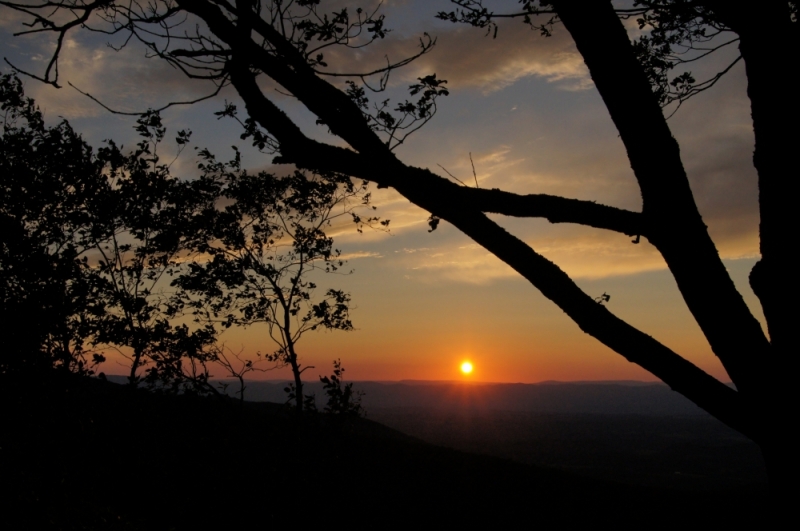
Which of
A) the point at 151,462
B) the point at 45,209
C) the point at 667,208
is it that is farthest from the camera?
the point at 45,209

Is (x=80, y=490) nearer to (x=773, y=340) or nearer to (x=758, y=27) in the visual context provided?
(x=773, y=340)

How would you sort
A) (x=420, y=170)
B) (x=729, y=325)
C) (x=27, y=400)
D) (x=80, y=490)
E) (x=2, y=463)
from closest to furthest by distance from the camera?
(x=729, y=325) < (x=420, y=170) < (x=2, y=463) < (x=80, y=490) < (x=27, y=400)

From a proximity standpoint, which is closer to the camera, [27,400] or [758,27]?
[758,27]

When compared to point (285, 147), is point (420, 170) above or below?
below

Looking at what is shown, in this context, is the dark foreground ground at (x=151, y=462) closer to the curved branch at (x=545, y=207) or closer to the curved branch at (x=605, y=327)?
the curved branch at (x=605, y=327)

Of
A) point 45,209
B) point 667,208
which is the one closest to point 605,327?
point 667,208

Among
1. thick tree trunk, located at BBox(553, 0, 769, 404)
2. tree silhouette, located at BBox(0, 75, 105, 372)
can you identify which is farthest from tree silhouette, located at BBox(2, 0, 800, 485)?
tree silhouette, located at BBox(0, 75, 105, 372)

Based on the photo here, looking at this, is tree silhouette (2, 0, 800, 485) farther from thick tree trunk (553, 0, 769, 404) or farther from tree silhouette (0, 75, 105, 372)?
tree silhouette (0, 75, 105, 372)

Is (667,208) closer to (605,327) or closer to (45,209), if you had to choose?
(605,327)

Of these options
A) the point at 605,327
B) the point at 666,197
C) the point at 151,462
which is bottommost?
the point at 151,462

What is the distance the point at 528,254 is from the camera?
3027 millimetres

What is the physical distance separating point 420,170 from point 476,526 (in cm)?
3075

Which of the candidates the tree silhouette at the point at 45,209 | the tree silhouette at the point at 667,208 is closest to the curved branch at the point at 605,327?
the tree silhouette at the point at 667,208

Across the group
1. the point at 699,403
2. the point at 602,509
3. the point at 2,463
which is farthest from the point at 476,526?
the point at 699,403
